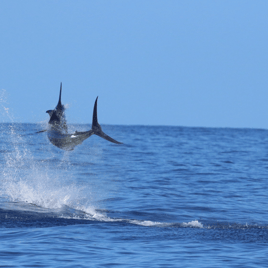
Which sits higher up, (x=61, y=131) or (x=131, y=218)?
(x=61, y=131)

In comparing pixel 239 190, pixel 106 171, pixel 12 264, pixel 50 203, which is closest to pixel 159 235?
pixel 12 264

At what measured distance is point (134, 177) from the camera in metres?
22.9

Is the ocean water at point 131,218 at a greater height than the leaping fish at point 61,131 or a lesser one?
lesser

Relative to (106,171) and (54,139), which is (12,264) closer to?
(54,139)

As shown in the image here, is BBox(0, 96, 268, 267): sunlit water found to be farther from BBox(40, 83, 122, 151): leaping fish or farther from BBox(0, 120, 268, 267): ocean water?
BBox(40, 83, 122, 151): leaping fish

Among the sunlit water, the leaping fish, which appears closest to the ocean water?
the sunlit water

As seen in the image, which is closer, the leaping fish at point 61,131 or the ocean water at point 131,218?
the ocean water at point 131,218

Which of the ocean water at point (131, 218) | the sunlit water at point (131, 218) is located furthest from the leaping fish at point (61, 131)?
the sunlit water at point (131, 218)

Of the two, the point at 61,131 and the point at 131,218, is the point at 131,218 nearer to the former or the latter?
the point at 131,218

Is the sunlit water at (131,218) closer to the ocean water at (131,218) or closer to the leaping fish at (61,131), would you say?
the ocean water at (131,218)

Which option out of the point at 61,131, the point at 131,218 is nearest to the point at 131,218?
the point at 131,218

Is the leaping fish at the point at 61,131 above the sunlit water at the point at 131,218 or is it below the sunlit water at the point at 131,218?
above

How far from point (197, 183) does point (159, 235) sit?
10.6 meters

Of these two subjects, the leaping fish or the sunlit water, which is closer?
the sunlit water
